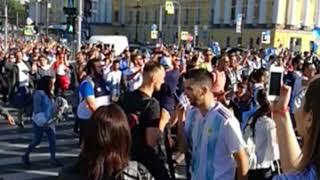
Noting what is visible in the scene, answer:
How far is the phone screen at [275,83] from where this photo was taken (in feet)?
11.4

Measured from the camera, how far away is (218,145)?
4.40m

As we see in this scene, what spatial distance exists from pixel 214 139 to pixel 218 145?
51 millimetres

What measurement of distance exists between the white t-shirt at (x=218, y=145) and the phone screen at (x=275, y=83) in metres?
0.80

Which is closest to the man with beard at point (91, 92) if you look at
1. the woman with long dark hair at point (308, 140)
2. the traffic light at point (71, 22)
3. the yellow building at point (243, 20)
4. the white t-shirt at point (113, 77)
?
the white t-shirt at point (113, 77)

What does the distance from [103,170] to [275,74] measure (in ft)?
4.03

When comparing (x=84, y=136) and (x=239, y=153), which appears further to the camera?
(x=239, y=153)

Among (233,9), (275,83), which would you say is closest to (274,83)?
(275,83)

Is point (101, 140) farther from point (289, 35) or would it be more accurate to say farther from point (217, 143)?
point (289, 35)

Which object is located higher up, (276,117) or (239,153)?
(276,117)

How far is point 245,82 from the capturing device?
1007 cm

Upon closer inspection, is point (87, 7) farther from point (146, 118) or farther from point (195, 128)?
point (195, 128)

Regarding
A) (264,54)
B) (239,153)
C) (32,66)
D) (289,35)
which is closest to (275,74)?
(239,153)

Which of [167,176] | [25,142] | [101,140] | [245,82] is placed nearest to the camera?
[101,140]

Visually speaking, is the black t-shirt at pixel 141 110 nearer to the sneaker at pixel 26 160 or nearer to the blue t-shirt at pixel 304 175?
the blue t-shirt at pixel 304 175
